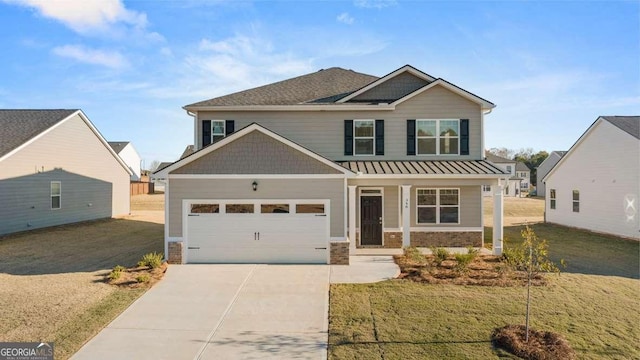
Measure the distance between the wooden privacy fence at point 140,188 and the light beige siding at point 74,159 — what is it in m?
17.2

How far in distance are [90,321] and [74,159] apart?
1716 centimetres

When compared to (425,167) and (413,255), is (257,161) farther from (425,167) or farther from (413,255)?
(425,167)

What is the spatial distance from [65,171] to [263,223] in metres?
15.3

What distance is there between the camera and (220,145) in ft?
38.1

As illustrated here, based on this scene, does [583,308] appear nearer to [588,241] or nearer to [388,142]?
[388,142]

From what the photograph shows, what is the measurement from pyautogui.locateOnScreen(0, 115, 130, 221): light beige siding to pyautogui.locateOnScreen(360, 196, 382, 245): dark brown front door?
55.5ft

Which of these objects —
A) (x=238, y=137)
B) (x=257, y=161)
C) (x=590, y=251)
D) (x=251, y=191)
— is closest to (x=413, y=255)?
(x=251, y=191)

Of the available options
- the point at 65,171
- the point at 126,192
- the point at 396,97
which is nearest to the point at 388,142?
the point at 396,97

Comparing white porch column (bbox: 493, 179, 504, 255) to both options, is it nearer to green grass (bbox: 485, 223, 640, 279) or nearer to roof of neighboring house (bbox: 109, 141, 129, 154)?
green grass (bbox: 485, 223, 640, 279)

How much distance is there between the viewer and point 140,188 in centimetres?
4219

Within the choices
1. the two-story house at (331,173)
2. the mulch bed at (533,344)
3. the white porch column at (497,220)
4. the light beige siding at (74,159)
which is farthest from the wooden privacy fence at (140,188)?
the mulch bed at (533,344)

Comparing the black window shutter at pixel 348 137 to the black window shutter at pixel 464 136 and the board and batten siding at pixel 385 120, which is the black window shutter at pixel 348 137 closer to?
the board and batten siding at pixel 385 120

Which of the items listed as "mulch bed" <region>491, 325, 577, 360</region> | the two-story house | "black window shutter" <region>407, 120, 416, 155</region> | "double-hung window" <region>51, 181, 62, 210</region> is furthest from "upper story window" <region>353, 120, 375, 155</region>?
"double-hung window" <region>51, 181, 62, 210</region>

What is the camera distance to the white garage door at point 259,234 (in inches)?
453
